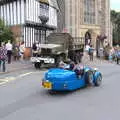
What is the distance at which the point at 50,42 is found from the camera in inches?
1068

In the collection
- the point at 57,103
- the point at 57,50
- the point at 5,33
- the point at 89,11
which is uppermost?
the point at 89,11

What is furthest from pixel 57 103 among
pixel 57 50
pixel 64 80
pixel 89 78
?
pixel 57 50

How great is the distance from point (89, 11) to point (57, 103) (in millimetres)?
37437

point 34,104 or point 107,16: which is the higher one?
point 107,16

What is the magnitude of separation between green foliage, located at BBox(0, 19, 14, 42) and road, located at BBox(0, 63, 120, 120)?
1629cm

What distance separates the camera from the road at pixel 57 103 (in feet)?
34.3

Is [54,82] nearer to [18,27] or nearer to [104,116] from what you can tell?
[104,116]

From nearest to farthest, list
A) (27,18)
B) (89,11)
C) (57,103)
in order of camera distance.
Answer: (57,103) < (27,18) < (89,11)

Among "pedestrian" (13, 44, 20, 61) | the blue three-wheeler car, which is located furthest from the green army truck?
the blue three-wheeler car

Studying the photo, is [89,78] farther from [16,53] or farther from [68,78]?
[16,53]

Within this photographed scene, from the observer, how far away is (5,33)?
32781 mm

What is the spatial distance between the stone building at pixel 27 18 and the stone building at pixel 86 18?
5.90m

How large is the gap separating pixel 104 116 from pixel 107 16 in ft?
141

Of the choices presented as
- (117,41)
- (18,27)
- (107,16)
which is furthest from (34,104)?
(117,41)
